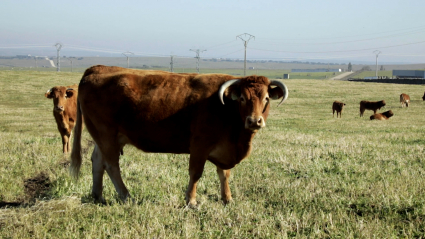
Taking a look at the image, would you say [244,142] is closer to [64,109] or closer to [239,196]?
[239,196]

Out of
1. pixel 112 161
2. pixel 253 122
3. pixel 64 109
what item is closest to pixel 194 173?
pixel 253 122

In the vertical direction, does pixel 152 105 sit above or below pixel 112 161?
above

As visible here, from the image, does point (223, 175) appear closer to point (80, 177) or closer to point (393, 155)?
point (80, 177)

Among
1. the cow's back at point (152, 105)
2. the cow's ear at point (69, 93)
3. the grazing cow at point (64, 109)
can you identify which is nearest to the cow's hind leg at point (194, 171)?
the cow's back at point (152, 105)

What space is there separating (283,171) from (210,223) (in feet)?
11.8

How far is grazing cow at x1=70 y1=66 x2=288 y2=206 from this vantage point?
6.89m

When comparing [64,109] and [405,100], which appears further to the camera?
[405,100]

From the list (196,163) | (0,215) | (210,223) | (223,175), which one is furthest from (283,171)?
(0,215)

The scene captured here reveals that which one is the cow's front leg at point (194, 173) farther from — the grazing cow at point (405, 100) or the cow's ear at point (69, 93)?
the grazing cow at point (405, 100)

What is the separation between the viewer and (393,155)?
10.5 metres

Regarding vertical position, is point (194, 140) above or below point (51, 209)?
above

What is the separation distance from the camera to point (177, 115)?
714cm

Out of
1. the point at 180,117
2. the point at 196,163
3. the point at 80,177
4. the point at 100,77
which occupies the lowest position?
the point at 80,177

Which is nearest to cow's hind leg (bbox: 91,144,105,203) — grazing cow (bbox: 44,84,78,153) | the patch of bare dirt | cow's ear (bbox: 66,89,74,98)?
the patch of bare dirt
